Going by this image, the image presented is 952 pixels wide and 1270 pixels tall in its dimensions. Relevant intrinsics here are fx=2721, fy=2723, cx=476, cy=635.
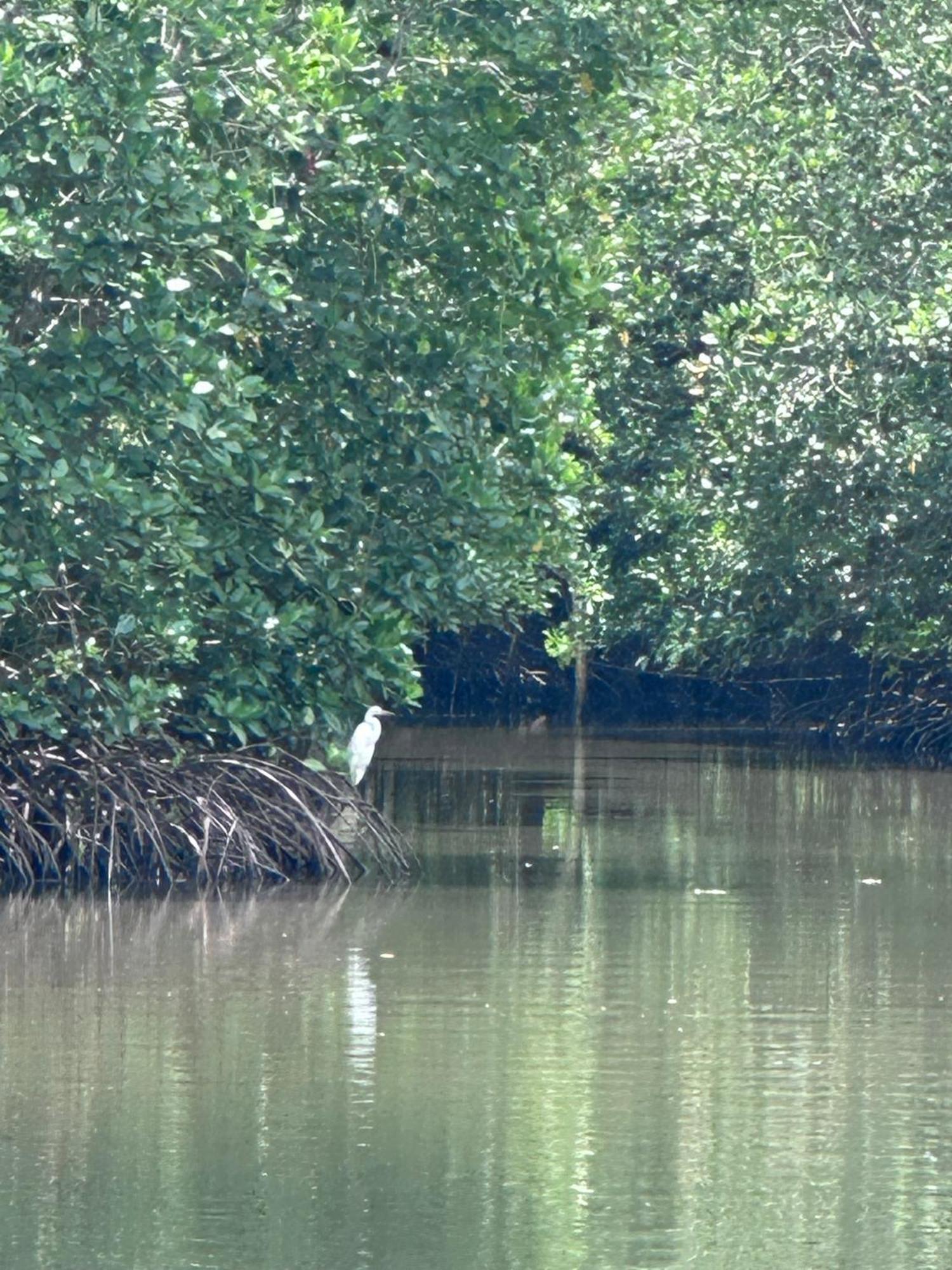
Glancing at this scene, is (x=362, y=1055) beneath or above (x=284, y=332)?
beneath

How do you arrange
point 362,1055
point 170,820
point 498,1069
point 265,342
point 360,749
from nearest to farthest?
point 498,1069 < point 362,1055 < point 265,342 < point 170,820 < point 360,749

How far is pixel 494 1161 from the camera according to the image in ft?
27.2

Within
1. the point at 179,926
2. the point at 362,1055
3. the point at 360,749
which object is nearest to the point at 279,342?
the point at 360,749

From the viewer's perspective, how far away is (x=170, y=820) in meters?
15.3

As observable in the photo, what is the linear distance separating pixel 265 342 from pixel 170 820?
273 cm

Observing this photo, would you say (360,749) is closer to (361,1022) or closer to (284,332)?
(284,332)

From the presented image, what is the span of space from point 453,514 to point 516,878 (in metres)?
2.21

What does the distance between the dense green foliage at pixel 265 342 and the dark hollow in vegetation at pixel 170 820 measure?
0.28 metres

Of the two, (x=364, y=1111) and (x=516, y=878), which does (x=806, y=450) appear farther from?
(x=364, y=1111)

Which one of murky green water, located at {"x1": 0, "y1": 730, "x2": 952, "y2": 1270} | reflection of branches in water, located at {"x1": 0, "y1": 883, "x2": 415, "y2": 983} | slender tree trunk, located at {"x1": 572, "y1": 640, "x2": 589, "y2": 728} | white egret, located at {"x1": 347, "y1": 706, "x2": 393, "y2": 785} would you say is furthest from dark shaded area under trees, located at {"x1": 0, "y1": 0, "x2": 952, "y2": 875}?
slender tree trunk, located at {"x1": 572, "y1": 640, "x2": 589, "y2": 728}

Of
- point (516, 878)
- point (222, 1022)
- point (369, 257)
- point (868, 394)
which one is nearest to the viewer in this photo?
point (222, 1022)

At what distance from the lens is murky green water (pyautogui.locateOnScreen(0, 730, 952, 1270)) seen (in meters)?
7.49

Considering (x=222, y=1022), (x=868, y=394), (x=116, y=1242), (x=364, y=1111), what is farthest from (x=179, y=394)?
(x=868, y=394)

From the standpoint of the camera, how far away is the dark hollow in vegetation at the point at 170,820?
14945mm
